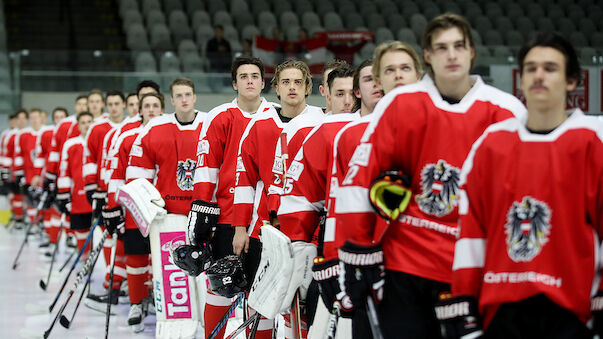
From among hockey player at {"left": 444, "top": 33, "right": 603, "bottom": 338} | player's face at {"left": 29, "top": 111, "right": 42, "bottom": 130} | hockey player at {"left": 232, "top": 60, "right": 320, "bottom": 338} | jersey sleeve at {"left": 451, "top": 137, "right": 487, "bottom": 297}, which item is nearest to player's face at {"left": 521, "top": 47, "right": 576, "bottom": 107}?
hockey player at {"left": 444, "top": 33, "right": 603, "bottom": 338}

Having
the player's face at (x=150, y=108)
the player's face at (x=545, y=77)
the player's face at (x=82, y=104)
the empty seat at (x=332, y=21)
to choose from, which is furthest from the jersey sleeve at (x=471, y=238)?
the empty seat at (x=332, y=21)

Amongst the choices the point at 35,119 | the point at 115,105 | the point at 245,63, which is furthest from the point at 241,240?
the point at 35,119

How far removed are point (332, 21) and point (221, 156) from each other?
8765 mm

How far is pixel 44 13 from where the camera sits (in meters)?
13.3

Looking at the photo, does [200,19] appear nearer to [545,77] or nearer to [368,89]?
[368,89]

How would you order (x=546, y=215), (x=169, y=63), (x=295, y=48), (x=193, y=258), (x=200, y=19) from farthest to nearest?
(x=200, y=19)
(x=295, y=48)
(x=169, y=63)
(x=193, y=258)
(x=546, y=215)

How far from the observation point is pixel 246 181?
3.60m

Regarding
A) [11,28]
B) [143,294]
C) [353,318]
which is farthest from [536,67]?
[11,28]

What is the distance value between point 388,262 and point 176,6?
418 inches

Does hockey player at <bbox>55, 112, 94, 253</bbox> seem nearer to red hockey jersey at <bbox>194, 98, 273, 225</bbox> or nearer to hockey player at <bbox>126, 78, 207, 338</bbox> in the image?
hockey player at <bbox>126, 78, 207, 338</bbox>

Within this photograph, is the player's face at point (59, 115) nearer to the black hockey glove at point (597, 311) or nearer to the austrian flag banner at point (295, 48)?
the austrian flag banner at point (295, 48)

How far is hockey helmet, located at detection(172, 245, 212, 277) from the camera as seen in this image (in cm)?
382

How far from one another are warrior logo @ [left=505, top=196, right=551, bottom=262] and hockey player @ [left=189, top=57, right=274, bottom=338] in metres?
2.14

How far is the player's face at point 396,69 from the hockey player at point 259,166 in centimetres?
100
